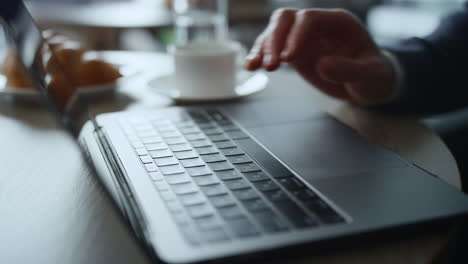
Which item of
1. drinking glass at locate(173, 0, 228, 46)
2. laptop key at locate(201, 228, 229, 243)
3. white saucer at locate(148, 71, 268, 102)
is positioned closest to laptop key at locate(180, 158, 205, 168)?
laptop key at locate(201, 228, 229, 243)

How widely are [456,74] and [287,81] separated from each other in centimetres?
25

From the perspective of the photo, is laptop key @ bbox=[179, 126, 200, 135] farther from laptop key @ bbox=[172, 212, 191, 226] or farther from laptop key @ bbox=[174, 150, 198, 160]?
laptop key @ bbox=[172, 212, 191, 226]

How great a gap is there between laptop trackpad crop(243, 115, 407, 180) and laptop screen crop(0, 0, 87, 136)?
200 millimetres

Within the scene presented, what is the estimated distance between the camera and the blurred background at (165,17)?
78.4 inches

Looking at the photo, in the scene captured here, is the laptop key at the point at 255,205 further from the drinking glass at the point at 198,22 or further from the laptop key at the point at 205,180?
the drinking glass at the point at 198,22

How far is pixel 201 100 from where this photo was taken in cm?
58

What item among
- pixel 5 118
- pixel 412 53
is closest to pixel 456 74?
pixel 412 53

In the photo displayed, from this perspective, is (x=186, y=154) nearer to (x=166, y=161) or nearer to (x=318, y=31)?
(x=166, y=161)

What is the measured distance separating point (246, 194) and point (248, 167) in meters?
0.05

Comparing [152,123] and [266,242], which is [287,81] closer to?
[152,123]

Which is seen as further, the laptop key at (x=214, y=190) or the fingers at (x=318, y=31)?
the fingers at (x=318, y=31)

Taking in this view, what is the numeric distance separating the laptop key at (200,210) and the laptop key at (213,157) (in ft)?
0.27

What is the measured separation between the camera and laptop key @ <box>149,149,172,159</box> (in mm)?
371

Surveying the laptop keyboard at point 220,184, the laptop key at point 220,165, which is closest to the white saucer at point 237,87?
the laptop keyboard at point 220,184
